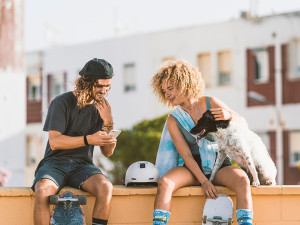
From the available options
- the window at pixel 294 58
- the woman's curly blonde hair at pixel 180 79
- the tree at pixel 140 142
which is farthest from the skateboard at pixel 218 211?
the window at pixel 294 58

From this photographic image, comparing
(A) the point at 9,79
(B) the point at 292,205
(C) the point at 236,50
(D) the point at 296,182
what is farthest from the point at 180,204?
(C) the point at 236,50

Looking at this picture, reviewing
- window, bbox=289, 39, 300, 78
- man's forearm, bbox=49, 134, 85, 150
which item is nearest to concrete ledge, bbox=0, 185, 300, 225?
man's forearm, bbox=49, 134, 85, 150

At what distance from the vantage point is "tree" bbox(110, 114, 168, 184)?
22203 mm

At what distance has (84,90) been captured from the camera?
6895mm

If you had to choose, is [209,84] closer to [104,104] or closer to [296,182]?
[296,182]

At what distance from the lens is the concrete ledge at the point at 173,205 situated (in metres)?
6.97

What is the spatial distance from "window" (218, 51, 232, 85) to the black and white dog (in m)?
24.0

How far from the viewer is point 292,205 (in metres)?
7.32

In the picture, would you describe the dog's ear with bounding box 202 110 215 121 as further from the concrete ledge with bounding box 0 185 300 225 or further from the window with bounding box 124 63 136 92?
the window with bounding box 124 63 136 92

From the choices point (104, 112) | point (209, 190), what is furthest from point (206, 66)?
point (209, 190)

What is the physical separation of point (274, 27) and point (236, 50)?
1.98m

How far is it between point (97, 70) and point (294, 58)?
23153mm

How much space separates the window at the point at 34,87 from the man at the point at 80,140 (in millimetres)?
31887

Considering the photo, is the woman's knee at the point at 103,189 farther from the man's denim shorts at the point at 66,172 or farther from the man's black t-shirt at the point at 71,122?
the man's black t-shirt at the point at 71,122
